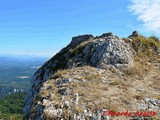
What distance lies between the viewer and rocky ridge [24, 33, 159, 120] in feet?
39.3

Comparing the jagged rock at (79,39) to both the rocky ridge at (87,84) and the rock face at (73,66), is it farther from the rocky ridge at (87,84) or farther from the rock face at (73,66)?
the rocky ridge at (87,84)

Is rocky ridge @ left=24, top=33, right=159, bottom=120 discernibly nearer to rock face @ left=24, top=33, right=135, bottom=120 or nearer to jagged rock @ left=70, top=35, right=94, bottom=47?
rock face @ left=24, top=33, right=135, bottom=120

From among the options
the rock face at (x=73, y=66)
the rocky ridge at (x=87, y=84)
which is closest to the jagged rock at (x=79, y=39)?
the rock face at (x=73, y=66)

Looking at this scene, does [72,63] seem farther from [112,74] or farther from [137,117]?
[137,117]

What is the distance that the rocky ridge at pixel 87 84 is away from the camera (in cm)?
1198

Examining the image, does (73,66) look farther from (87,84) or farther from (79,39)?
(79,39)

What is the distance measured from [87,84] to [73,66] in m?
5.26

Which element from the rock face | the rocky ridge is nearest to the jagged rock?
the rock face

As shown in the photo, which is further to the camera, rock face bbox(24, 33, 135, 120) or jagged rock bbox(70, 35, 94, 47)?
jagged rock bbox(70, 35, 94, 47)

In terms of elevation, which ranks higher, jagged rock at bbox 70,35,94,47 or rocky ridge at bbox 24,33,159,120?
jagged rock at bbox 70,35,94,47

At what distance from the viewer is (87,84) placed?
1511 cm

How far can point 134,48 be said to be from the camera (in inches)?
852

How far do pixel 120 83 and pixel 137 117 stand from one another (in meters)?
4.23

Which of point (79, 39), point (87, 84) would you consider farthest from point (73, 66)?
point (79, 39)
